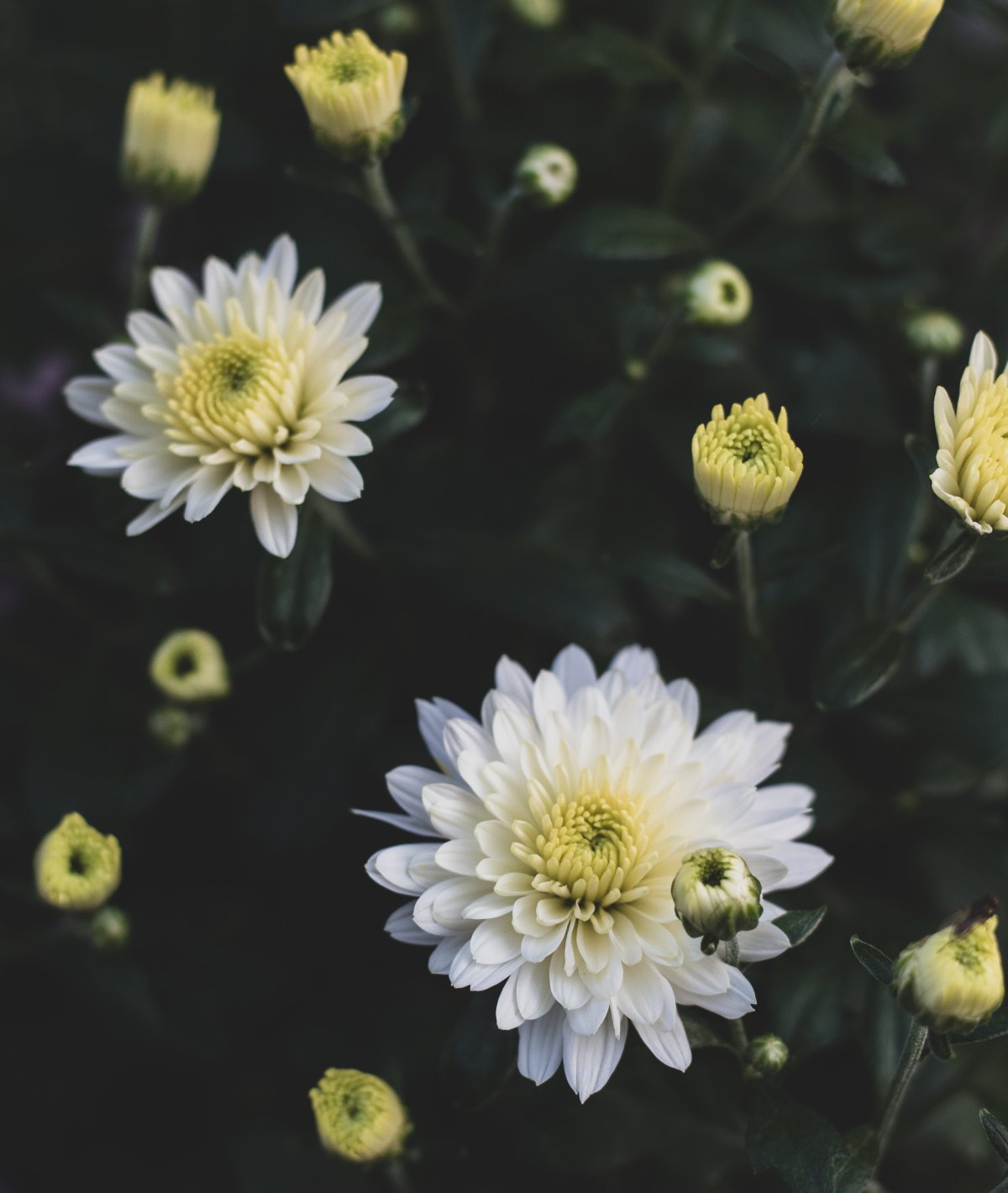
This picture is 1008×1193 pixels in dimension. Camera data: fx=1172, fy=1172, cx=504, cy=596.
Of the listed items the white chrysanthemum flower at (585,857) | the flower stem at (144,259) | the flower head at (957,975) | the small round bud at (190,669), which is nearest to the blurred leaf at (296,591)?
the small round bud at (190,669)

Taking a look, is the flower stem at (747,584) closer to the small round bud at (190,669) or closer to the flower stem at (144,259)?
the small round bud at (190,669)

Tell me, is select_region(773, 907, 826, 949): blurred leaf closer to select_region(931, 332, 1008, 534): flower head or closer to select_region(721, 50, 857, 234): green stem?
select_region(931, 332, 1008, 534): flower head

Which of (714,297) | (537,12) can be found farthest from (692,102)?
(714,297)

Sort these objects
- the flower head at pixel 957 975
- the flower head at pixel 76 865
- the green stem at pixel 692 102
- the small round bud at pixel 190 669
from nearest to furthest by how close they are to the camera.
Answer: the flower head at pixel 957 975 < the flower head at pixel 76 865 < the small round bud at pixel 190 669 < the green stem at pixel 692 102

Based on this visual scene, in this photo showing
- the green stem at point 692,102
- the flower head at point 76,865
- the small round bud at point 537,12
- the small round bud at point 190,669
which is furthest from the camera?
the small round bud at point 537,12

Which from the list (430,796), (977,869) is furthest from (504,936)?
(977,869)

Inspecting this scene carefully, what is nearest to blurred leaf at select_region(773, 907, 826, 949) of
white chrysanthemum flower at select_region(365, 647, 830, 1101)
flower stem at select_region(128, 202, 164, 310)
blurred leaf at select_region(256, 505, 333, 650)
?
white chrysanthemum flower at select_region(365, 647, 830, 1101)

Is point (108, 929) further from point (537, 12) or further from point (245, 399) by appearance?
point (537, 12)

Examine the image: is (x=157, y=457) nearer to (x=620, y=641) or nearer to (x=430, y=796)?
(x=430, y=796)
